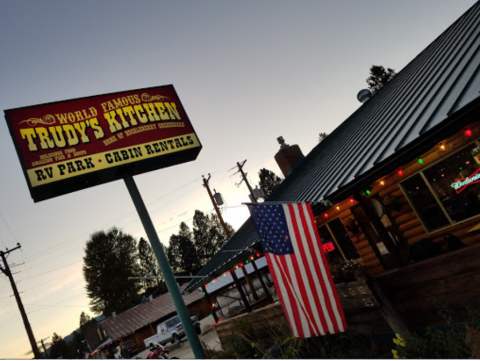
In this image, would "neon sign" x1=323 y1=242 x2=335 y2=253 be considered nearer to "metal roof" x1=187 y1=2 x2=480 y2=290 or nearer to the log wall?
the log wall

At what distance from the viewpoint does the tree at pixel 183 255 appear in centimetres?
6719

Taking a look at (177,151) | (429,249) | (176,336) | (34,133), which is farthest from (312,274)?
(176,336)

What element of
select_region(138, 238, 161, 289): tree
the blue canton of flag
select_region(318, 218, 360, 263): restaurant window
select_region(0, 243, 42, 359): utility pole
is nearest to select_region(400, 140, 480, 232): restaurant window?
select_region(318, 218, 360, 263): restaurant window

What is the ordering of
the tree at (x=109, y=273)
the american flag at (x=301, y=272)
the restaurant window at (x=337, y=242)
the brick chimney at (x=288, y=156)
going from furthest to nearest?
1. the tree at (x=109, y=273)
2. the brick chimney at (x=288, y=156)
3. the restaurant window at (x=337, y=242)
4. the american flag at (x=301, y=272)

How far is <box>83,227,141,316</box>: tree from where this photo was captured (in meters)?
46.3

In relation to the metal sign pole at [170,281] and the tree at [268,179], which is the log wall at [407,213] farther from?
the tree at [268,179]

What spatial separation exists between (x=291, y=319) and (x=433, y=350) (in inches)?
95.5

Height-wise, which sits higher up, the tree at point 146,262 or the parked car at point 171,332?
the tree at point 146,262

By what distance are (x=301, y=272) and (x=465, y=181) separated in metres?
5.43

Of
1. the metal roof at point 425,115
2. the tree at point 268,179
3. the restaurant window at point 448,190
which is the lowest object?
the restaurant window at point 448,190

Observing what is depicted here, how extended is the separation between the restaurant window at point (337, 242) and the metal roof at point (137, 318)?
89.7 feet

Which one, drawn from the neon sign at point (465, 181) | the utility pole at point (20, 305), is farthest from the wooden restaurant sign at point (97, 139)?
the utility pole at point (20, 305)

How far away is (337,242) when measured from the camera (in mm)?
11422

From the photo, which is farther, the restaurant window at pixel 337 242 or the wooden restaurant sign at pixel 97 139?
the restaurant window at pixel 337 242
